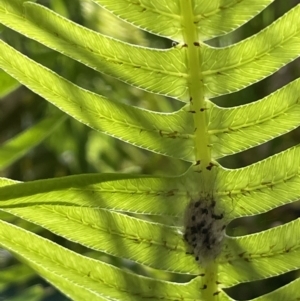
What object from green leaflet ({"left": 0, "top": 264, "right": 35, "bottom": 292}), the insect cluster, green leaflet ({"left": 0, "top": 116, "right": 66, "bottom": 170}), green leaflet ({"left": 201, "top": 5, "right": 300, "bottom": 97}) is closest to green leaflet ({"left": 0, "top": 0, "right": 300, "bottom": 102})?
green leaflet ({"left": 201, "top": 5, "right": 300, "bottom": 97})

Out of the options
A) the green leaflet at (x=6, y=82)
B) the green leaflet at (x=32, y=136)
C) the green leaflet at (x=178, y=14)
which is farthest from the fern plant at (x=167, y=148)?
the green leaflet at (x=32, y=136)

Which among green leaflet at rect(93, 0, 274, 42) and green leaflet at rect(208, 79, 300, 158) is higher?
green leaflet at rect(93, 0, 274, 42)

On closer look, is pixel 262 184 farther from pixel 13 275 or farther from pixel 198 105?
pixel 13 275

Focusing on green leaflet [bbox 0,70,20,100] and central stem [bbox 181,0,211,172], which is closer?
central stem [bbox 181,0,211,172]

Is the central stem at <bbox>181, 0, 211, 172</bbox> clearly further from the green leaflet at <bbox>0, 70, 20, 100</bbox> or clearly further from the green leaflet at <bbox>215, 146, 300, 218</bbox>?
the green leaflet at <bbox>0, 70, 20, 100</bbox>

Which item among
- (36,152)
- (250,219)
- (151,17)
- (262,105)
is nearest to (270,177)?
(262,105)

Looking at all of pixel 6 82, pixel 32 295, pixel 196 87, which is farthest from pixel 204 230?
pixel 32 295

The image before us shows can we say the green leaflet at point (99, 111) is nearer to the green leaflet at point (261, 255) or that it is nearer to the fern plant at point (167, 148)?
the fern plant at point (167, 148)

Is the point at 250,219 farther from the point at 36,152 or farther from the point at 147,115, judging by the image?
the point at 147,115

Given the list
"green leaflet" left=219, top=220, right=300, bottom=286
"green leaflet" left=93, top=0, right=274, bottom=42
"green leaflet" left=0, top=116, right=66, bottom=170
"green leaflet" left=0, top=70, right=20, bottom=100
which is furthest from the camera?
"green leaflet" left=0, top=116, right=66, bottom=170
